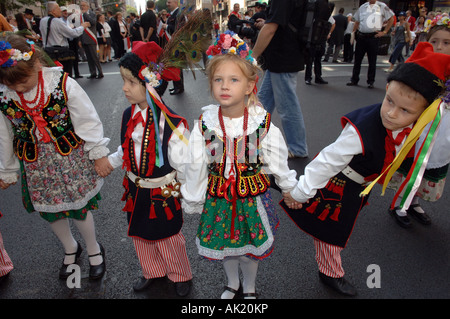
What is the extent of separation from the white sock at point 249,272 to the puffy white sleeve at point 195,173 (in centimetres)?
48

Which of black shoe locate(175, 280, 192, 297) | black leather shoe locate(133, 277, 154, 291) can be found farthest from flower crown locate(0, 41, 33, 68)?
black shoe locate(175, 280, 192, 297)

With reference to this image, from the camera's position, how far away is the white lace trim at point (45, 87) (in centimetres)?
179

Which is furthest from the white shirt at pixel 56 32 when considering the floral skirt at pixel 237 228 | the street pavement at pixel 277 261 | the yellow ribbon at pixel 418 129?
the yellow ribbon at pixel 418 129

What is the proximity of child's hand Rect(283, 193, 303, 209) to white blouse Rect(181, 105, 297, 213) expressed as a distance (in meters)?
0.20

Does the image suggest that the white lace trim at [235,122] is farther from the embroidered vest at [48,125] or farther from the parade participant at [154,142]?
the embroidered vest at [48,125]

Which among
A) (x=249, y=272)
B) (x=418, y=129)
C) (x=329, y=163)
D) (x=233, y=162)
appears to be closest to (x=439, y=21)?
(x=418, y=129)

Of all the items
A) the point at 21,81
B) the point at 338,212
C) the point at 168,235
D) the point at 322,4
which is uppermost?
the point at 322,4

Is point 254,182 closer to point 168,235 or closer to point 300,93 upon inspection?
point 168,235

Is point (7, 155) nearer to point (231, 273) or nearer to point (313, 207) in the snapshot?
point (231, 273)

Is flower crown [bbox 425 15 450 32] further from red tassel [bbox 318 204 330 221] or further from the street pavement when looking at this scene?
red tassel [bbox 318 204 330 221]

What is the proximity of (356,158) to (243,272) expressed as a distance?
3.21 feet

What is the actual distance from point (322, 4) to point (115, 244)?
316 centimetres
